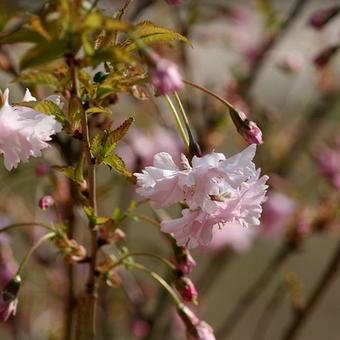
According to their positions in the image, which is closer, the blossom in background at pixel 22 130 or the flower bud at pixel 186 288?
the blossom in background at pixel 22 130

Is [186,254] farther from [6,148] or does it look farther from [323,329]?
[323,329]

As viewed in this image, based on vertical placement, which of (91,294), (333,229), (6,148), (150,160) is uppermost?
(6,148)

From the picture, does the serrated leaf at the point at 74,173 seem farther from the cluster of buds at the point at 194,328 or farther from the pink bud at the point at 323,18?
the pink bud at the point at 323,18

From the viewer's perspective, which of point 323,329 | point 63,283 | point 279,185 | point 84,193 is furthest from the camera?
point 323,329

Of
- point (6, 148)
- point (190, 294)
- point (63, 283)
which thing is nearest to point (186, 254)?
point (190, 294)

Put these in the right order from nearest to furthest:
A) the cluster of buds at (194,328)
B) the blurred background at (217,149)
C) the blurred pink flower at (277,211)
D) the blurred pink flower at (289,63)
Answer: the cluster of buds at (194,328) → the blurred background at (217,149) → the blurred pink flower at (289,63) → the blurred pink flower at (277,211)

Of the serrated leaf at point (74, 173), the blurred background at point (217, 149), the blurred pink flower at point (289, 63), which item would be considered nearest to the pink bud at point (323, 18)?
the blurred background at point (217, 149)

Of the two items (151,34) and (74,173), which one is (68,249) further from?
(151,34)
